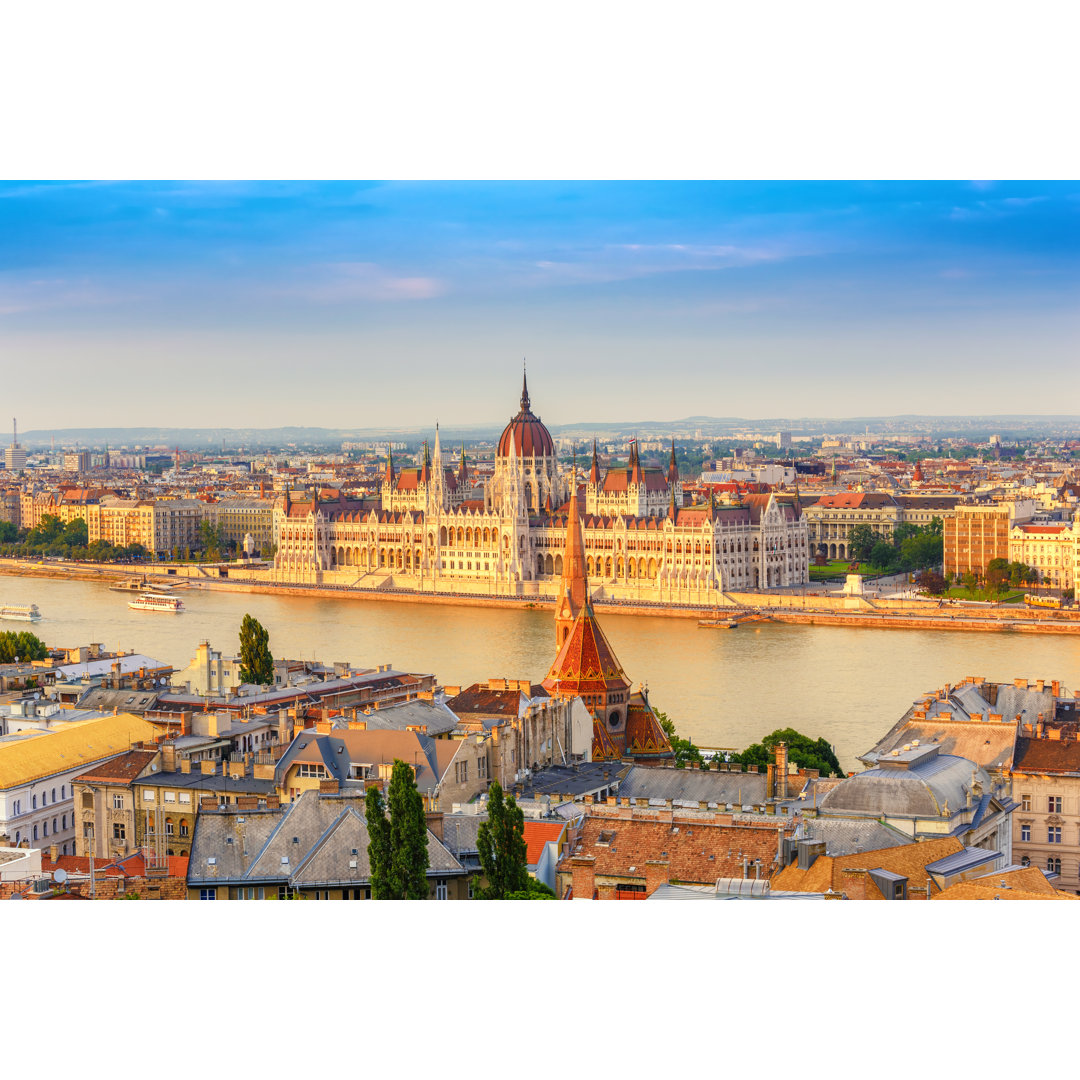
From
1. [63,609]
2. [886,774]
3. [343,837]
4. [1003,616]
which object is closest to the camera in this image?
[343,837]

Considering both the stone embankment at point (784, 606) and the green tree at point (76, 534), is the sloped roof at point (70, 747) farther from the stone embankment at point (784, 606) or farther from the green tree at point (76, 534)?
the green tree at point (76, 534)

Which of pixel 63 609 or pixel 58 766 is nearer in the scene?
pixel 58 766

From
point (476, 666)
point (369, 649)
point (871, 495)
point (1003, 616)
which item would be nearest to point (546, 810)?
point (476, 666)

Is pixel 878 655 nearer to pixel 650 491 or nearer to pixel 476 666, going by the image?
pixel 476 666

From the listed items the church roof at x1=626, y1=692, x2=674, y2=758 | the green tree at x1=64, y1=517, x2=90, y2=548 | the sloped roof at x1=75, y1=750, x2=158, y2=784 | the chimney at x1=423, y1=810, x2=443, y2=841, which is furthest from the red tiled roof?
the green tree at x1=64, y1=517, x2=90, y2=548

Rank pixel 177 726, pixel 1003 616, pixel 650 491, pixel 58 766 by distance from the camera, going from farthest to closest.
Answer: pixel 650 491 → pixel 1003 616 → pixel 177 726 → pixel 58 766

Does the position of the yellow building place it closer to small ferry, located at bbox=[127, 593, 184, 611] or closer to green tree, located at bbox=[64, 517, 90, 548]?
small ferry, located at bbox=[127, 593, 184, 611]
